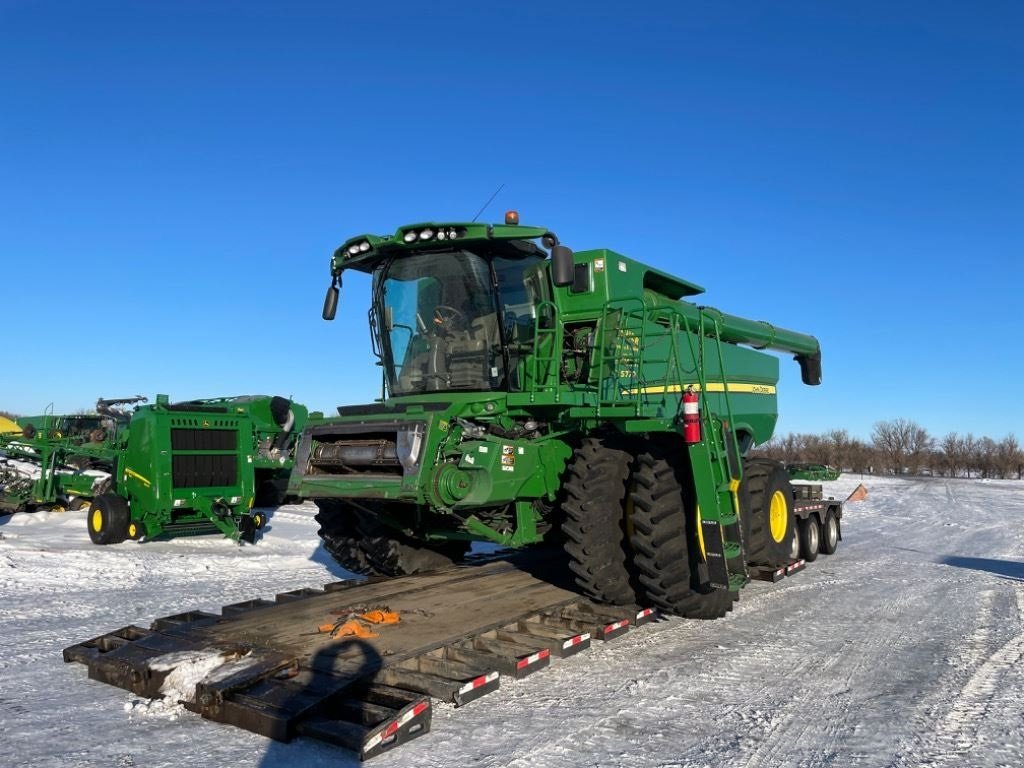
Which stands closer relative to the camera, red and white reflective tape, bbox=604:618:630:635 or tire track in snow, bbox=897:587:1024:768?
tire track in snow, bbox=897:587:1024:768

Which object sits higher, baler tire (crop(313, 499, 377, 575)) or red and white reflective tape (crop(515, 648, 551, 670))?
baler tire (crop(313, 499, 377, 575))

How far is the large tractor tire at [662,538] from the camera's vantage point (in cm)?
608

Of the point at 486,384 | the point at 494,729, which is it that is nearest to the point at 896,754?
the point at 494,729

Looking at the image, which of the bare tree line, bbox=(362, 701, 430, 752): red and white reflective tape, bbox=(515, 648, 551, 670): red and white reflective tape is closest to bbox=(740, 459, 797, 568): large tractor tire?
bbox=(515, 648, 551, 670): red and white reflective tape

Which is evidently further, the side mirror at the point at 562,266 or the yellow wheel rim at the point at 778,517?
the yellow wheel rim at the point at 778,517

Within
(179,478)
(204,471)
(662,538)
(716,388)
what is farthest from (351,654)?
(204,471)

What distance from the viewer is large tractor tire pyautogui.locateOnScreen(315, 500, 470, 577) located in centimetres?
760

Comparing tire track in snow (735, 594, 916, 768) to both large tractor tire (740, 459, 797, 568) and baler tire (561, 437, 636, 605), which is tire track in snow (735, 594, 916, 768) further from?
baler tire (561, 437, 636, 605)

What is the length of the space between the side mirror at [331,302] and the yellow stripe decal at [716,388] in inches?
111

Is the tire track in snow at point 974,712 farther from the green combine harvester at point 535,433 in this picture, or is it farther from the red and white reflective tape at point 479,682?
the red and white reflective tape at point 479,682

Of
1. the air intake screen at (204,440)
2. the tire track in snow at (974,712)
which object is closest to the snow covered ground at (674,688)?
the tire track in snow at (974,712)

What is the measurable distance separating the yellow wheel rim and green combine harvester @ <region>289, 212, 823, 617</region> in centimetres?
48

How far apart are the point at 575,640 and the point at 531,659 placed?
2.05 feet

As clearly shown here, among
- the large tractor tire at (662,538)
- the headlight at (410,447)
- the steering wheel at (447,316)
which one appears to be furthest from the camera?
the steering wheel at (447,316)
